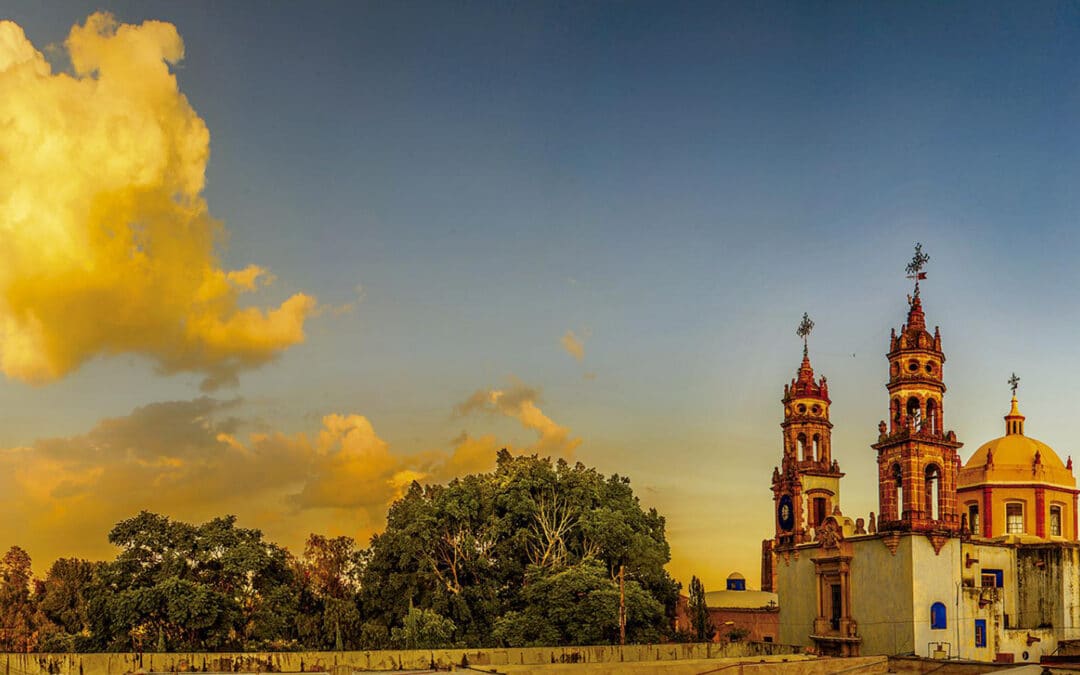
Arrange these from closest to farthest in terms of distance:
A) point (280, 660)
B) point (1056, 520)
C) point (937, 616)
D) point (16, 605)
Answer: point (280, 660), point (937, 616), point (1056, 520), point (16, 605)

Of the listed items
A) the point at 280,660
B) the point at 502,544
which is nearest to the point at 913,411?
the point at 502,544

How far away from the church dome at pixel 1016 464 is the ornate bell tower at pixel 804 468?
28.8ft

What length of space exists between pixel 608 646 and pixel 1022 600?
23834 mm

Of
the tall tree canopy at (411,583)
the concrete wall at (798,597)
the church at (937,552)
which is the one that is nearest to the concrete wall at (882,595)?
the church at (937,552)

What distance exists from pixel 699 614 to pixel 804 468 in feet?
38.4

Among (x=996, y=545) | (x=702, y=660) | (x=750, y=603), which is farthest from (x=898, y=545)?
(x=750, y=603)

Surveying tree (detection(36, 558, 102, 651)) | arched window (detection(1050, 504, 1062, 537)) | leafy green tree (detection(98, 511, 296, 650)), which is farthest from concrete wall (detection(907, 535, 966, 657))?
tree (detection(36, 558, 102, 651))

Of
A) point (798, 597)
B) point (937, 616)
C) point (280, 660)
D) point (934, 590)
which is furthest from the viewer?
point (798, 597)

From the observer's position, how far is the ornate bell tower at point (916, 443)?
52312 millimetres

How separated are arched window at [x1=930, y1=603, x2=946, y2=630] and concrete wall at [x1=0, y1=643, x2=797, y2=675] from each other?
47.6 ft

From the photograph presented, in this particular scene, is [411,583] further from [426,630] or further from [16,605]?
[16,605]

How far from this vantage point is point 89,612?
53.3 m

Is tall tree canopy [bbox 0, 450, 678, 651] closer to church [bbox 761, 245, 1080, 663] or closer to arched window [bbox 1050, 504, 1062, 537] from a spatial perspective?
church [bbox 761, 245, 1080, 663]

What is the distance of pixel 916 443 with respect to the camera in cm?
5341
